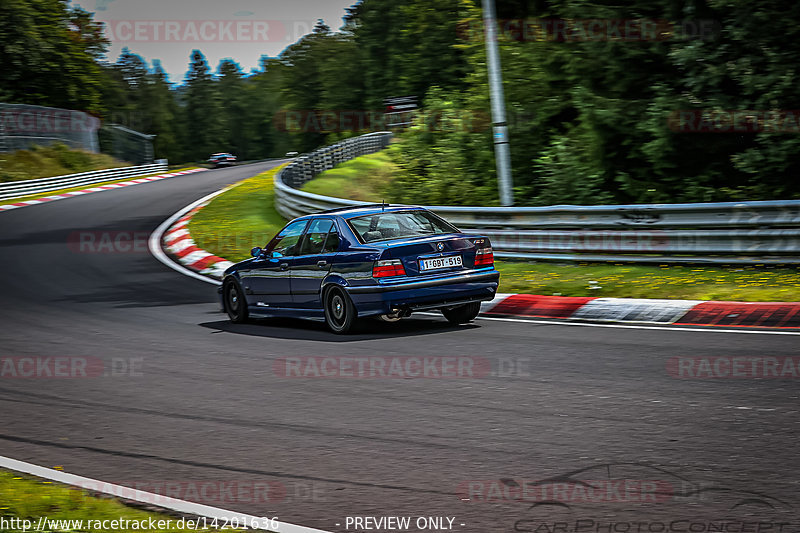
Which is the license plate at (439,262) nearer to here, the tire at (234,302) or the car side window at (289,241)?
the car side window at (289,241)

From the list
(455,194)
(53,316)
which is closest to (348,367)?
(53,316)

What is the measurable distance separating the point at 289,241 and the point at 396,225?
5.28 feet

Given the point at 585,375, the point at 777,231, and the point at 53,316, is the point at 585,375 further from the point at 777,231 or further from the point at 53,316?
the point at 53,316

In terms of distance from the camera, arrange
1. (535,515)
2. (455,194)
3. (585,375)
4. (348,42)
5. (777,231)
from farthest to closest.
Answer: (348,42) < (455,194) < (777,231) < (585,375) < (535,515)

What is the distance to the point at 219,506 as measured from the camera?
449cm

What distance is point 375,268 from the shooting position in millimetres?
9680

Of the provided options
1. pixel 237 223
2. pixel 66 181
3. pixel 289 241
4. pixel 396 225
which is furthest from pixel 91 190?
pixel 396 225

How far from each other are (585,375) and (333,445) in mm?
2488

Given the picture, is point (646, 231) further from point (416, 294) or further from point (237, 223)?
point (237, 223)

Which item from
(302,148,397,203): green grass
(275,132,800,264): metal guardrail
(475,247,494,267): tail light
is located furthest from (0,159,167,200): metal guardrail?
(475,247,494,267): tail light

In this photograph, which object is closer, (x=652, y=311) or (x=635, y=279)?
(x=652, y=311)

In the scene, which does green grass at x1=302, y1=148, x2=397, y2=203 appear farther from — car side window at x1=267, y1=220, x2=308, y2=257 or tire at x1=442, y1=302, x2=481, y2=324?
tire at x1=442, y1=302, x2=481, y2=324

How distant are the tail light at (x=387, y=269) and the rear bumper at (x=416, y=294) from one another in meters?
0.10

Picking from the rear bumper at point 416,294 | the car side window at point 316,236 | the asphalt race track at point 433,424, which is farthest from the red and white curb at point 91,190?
the rear bumper at point 416,294
